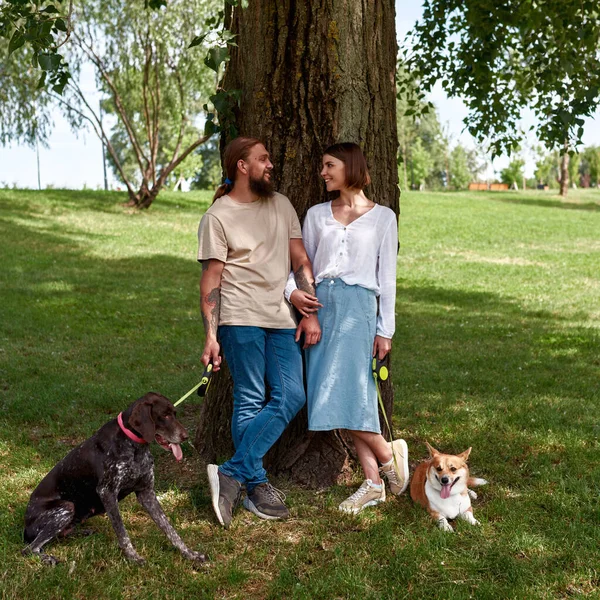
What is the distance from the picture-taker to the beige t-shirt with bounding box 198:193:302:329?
473 centimetres

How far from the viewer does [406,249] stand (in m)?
23.0

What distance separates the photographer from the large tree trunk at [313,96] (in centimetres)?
528

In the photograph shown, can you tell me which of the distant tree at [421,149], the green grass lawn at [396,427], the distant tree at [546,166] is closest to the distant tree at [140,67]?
the green grass lawn at [396,427]

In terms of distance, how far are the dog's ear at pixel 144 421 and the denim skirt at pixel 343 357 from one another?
1210 mm

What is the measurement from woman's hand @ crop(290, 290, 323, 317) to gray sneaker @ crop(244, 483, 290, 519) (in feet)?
3.81

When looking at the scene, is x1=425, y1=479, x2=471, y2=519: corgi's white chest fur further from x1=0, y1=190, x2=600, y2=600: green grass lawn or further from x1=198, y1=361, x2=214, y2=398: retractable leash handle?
x1=198, y1=361, x2=214, y2=398: retractable leash handle

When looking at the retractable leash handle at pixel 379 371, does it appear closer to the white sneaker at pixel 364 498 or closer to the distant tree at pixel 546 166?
the white sneaker at pixel 364 498

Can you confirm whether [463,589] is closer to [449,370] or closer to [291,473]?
[291,473]

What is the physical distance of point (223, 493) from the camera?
479 centimetres

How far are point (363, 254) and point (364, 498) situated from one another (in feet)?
5.22

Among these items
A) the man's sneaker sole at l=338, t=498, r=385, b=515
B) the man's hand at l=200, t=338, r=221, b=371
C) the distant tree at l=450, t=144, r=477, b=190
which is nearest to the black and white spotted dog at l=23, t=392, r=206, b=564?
the man's hand at l=200, t=338, r=221, b=371

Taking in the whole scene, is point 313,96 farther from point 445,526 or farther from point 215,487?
point 445,526

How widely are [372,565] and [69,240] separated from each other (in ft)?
55.3

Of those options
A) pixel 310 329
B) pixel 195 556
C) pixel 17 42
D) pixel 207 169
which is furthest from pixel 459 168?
pixel 195 556
